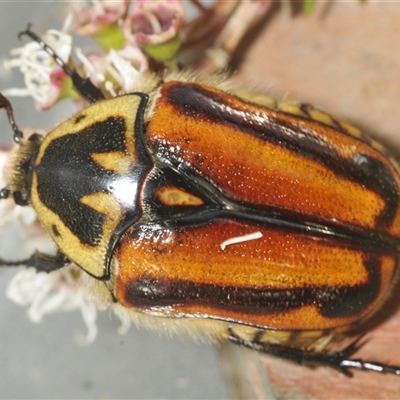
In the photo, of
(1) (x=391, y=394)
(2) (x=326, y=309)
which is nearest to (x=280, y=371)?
(1) (x=391, y=394)

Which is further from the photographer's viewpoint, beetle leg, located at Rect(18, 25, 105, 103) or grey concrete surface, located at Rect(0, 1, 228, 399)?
grey concrete surface, located at Rect(0, 1, 228, 399)

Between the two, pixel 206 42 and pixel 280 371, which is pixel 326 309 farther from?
pixel 206 42

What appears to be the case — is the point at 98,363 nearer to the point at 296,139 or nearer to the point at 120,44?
the point at 120,44

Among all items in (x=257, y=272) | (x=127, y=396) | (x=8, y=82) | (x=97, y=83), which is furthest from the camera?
(x=8, y=82)

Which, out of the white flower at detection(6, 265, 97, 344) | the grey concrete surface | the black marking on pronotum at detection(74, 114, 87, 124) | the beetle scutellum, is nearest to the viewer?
the beetle scutellum

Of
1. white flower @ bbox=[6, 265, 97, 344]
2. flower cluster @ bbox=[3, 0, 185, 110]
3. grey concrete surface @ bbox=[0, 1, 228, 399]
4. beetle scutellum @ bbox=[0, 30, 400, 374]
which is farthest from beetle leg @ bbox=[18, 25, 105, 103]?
grey concrete surface @ bbox=[0, 1, 228, 399]

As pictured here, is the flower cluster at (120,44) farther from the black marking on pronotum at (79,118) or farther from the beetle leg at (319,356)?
the beetle leg at (319,356)

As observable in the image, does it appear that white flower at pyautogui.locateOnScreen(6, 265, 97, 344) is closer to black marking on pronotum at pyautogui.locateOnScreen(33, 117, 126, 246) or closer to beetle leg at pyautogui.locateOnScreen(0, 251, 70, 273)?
beetle leg at pyautogui.locateOnScreen(0, 251, 70, 273)
